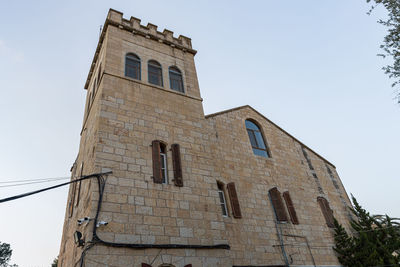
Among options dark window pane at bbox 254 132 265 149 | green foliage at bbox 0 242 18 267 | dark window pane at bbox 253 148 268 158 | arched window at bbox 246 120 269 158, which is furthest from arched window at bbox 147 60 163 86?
green foliage at bbox 0 242 18 267

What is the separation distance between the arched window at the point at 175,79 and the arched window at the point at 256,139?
418cm

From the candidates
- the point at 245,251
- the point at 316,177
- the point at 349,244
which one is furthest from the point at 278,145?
the point at 245,251

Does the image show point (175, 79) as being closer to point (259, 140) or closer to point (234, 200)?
point (259, 140)

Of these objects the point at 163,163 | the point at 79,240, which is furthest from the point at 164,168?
the point at 79,240

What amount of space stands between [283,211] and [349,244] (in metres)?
3.14

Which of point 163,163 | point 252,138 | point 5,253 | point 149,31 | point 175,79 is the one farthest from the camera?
point 5,253

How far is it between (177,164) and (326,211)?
809 centimetres

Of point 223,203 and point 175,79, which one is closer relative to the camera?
point 223,203

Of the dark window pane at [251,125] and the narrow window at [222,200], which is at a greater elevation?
the dark window pane at [251,125]

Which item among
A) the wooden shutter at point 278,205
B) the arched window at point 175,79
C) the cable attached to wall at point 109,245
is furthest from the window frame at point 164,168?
the wooden shutter at point 278,205

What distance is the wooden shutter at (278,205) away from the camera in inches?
408

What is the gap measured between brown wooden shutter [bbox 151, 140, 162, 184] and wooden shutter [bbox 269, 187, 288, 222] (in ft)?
17.6

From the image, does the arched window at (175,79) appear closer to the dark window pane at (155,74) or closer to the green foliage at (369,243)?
the dark window pane at (155,74)

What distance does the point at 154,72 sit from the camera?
10.6m
